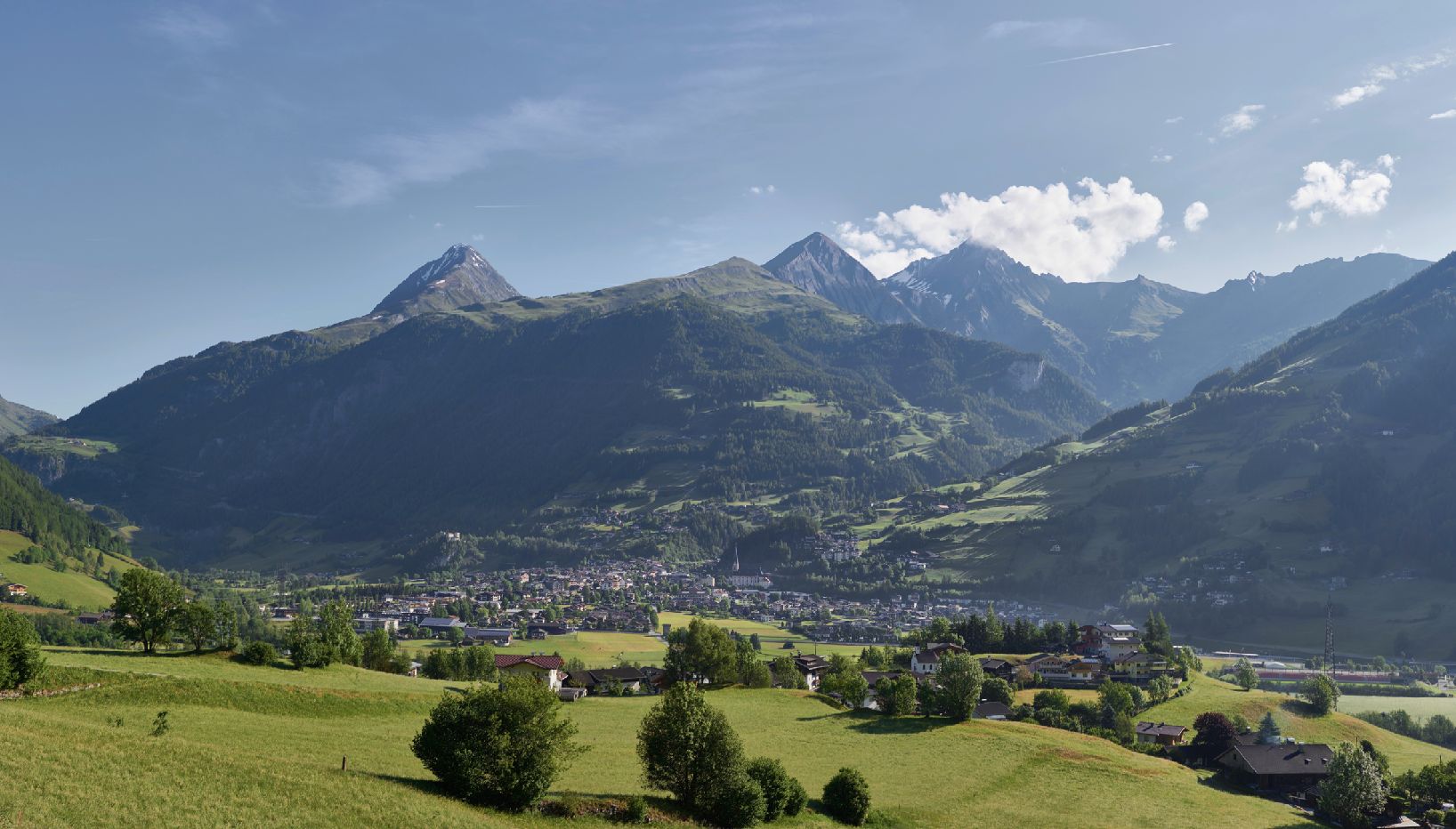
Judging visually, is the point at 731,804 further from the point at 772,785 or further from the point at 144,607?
the point at 144,607

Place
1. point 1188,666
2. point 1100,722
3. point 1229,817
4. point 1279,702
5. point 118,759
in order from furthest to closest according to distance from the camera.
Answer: point 1188,666
point 1279,702
point 1100,722
point 1229,817
point 118,759

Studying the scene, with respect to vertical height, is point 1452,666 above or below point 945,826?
below

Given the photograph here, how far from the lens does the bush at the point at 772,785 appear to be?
163ft

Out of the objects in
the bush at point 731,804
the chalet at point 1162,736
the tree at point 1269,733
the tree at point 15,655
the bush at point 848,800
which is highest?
the tree at point 15,655

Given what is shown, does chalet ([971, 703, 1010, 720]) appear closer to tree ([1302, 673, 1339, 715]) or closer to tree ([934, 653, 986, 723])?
tree ([934, 653, 986, 723])

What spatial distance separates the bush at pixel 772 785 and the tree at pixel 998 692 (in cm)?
5899

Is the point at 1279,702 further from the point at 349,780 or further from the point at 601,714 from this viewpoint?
the point at 349,780

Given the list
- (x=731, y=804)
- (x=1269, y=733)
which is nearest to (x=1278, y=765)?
(x=1269, y=733)

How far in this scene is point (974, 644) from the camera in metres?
140

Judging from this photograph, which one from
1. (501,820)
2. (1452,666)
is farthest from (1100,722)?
(1452,666)

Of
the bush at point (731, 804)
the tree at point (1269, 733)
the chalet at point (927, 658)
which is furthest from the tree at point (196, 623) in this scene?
the tree at point (1269, 733)

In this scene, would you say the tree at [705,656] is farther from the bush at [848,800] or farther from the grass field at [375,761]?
the bush at [848,800]

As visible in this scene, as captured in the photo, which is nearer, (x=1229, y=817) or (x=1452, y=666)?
(x=1229, y=817)

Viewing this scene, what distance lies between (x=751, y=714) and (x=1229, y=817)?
37.4 metres
